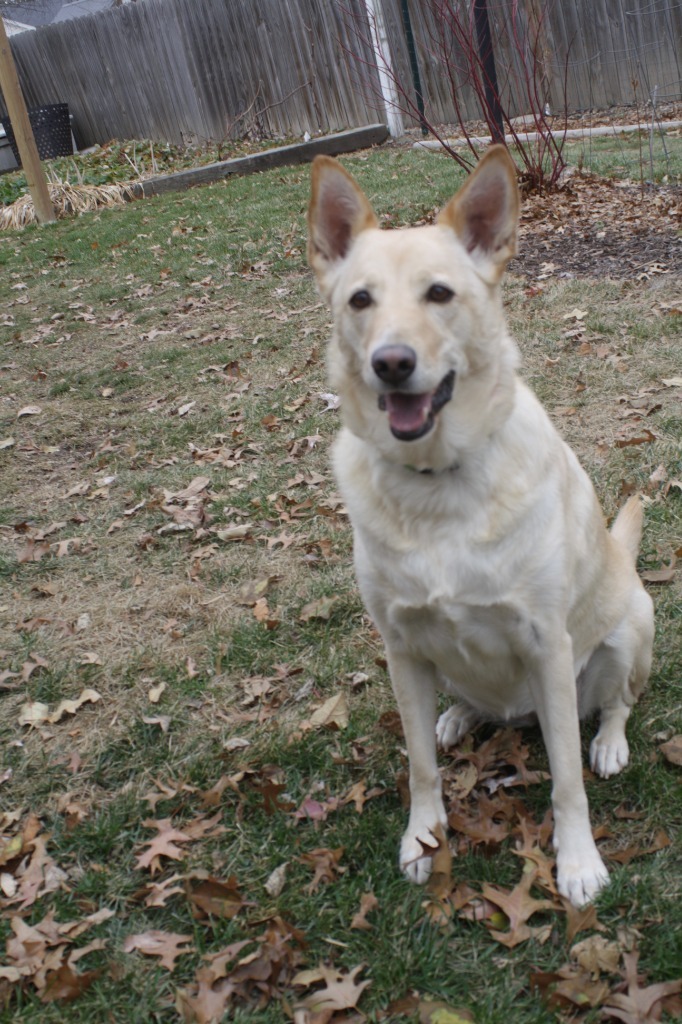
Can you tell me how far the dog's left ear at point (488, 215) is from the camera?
2424 mm

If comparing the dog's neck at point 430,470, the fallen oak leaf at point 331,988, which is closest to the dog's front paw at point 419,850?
the fallen oak leaf at point 331,988

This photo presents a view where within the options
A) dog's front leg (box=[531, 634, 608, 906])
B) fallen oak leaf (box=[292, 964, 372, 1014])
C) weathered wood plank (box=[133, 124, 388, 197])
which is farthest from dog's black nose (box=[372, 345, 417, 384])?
weathered wood plank (box=[133, 124, 388, 197])

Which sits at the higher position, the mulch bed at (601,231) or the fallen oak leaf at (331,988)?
the mulch bed at (601,231)

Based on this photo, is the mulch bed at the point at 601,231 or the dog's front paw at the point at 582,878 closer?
the dog's front paw at the point at 582,878

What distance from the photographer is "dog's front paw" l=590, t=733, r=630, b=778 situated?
274cm

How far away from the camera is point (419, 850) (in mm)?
2570

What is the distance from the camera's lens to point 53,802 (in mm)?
3004

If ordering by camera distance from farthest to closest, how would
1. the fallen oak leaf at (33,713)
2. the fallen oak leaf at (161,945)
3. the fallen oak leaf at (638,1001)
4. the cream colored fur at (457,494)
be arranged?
the fallen oak leaf at (33,713) → the fallen oak leaf at (161,945) → the cream colored fur at (457,494) → the fallen oak leaf at (638,1001)

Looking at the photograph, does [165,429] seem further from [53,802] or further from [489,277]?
[489,277]

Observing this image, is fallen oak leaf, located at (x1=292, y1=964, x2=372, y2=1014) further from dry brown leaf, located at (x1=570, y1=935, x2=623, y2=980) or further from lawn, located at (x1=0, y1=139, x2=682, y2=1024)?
dry brown leaf, located at (x1=570, y1=935, x2=623, y2=980)

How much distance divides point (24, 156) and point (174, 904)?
12.3 meters

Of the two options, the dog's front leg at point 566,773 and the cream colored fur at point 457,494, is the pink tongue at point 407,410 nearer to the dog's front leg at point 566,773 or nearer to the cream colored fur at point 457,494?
the cream colored fur at point 457,494

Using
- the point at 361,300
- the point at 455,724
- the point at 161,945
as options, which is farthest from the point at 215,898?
the point at 361,300

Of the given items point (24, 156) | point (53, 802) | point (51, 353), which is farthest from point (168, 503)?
point (24, 156)
